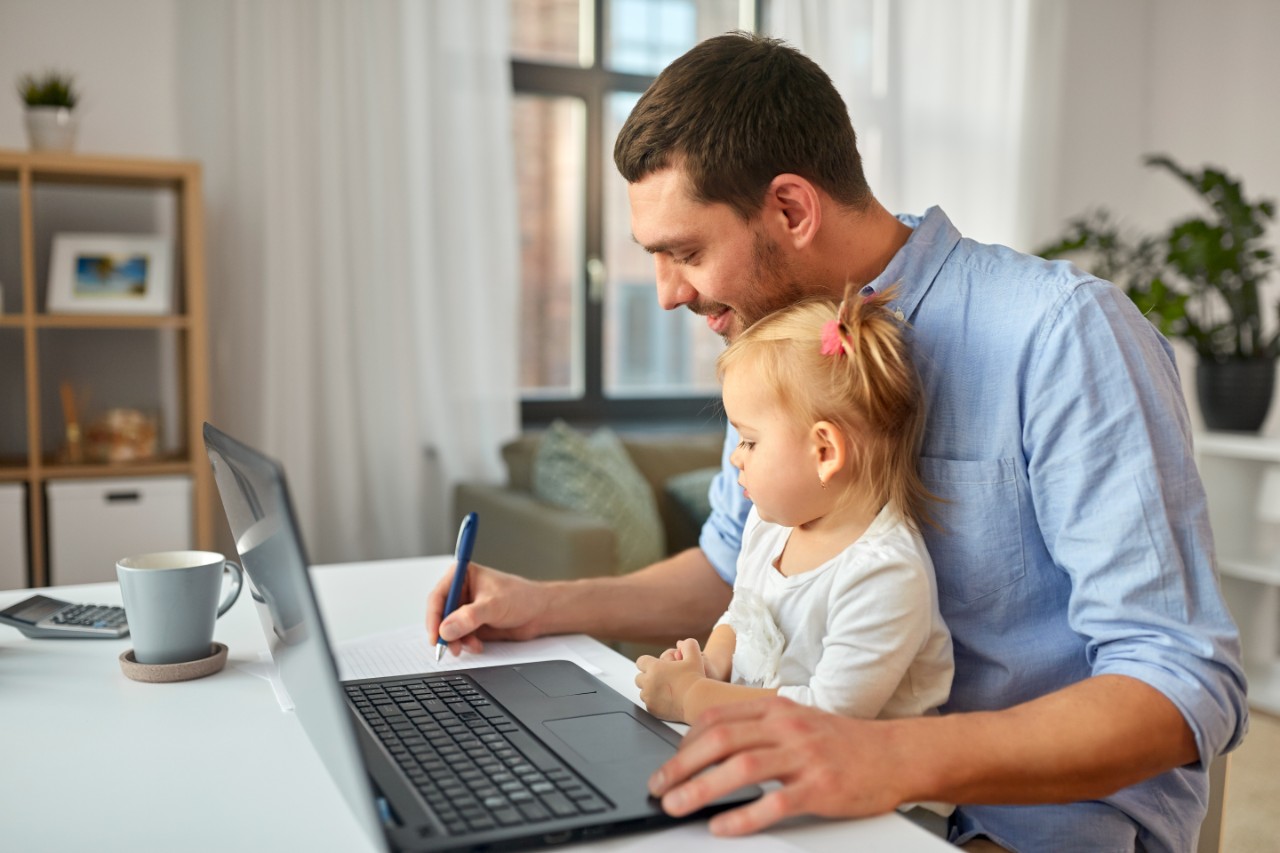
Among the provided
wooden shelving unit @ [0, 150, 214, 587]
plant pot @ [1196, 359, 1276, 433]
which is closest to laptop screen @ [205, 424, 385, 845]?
wooden shelving unit @ [0, 150, 214, 587]

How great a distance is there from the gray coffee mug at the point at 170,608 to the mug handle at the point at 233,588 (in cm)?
10

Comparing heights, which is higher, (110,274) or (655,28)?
(655,28)

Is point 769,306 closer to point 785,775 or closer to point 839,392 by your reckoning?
point 839,392

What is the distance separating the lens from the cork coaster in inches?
43.0

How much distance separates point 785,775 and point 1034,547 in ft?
1.46

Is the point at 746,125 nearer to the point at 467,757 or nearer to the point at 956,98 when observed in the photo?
the point at 467,757

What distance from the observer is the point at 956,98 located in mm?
4348

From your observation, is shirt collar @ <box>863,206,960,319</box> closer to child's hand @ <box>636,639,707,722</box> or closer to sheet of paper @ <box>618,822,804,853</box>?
child's hand @ <box>636,639,707,722</box>

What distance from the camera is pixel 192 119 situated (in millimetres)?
A: 3170

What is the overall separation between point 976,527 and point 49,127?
2594mm

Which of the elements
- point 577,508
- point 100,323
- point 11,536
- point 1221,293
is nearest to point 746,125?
point 577,508

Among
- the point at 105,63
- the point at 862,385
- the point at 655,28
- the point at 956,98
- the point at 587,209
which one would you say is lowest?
the point at 862,385

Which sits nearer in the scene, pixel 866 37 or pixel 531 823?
pixel 531 823

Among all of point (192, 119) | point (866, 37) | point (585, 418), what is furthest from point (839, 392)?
point (866, 37)
